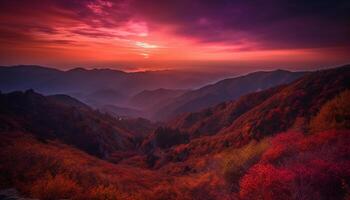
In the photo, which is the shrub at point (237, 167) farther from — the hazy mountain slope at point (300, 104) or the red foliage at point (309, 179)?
the hazy mountain slope at point (300, 104)

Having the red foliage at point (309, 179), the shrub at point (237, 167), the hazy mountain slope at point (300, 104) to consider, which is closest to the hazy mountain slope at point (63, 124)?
the hazy mountain slope at point (300, 104)

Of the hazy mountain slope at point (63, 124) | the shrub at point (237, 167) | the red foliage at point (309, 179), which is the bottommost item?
the hazy mountain slope at point (63, 124)

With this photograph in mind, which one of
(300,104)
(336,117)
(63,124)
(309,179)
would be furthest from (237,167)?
(63,124)

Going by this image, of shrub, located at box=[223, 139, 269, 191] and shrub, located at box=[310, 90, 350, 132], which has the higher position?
shrub, located at box=[310, 90, 350, 132]

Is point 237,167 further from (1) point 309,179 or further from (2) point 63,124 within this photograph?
(2) point 63,124

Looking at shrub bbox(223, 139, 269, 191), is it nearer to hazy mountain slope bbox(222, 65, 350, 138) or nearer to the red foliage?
the red foliage

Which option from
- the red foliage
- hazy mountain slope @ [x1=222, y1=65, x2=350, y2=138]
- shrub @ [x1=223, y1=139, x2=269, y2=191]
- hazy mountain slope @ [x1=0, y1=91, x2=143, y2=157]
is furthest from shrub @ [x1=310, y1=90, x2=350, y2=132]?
hazy mountain slope @ [x1=0, y1=91, x2=143, y2=157]

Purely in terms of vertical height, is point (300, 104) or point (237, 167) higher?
point (300, 104)

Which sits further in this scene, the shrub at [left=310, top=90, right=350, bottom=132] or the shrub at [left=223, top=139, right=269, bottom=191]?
the shrub at [left=310, top=90, right=350, bottom=132]

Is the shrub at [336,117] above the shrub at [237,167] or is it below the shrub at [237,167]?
above

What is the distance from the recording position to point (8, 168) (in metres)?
13.1

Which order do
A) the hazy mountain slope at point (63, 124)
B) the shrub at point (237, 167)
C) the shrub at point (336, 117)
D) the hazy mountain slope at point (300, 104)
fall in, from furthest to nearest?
the hazy mountain slope at point (63, 124), the hazy mountain slope at point (300, 104), the shrub at point (336, 117), the shrub at point (237, 167)

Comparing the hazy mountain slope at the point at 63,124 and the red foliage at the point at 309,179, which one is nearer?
the red foliage at the point at 309,179

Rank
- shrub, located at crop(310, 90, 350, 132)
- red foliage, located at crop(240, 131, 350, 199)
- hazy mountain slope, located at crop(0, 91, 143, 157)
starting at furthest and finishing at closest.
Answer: hazy mountain slope, located at crop(0, 91, 143, 157)
shrub, located at crop(310, 90, 350, 132)
red foliage, located at crop(240, 131, 350, 199)
